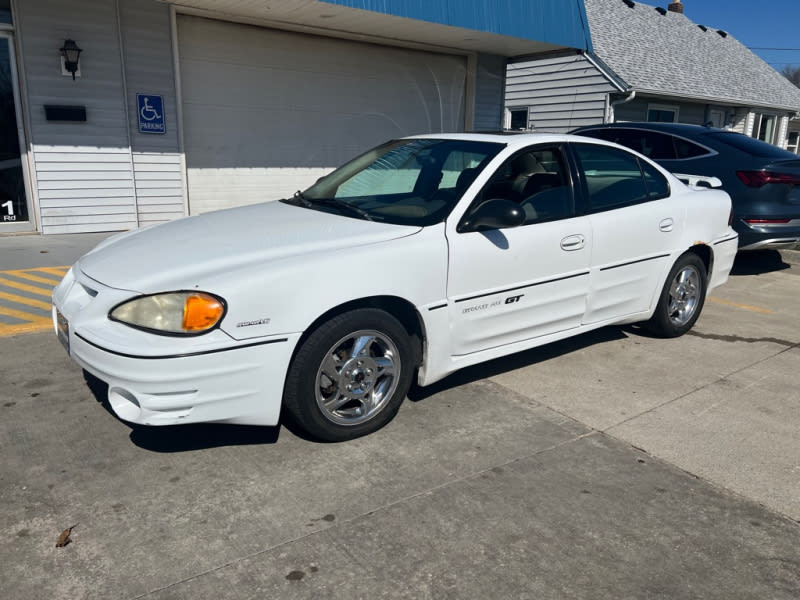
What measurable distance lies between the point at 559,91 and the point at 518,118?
71.8 inches

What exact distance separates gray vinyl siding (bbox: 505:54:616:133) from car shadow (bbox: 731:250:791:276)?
28.1ft

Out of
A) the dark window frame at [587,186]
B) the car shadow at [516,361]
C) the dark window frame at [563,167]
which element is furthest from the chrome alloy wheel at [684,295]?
the dark window frame at [563,167]

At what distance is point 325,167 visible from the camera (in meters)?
11.7

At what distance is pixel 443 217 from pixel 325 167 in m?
8.33

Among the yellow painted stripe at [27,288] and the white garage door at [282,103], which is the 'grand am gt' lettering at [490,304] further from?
the white garage door at [282,103]

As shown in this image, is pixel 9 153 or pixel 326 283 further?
pixel 9 153

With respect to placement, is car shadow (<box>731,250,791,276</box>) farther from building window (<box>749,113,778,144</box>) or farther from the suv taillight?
building window (<box>749,113,778,144</box>)

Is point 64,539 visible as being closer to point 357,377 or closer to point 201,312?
point 201,312

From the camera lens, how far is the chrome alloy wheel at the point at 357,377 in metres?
3.38

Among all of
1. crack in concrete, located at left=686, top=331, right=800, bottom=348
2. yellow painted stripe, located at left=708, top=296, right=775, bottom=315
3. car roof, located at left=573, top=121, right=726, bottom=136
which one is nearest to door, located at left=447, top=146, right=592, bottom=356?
crack in concrete, located at left=686, top=331, right=800, bottom=348

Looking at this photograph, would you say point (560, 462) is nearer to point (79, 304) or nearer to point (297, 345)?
point (297, 345)

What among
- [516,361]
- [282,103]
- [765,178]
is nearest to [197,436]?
[516,361]

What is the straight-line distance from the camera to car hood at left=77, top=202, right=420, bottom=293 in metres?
3.20

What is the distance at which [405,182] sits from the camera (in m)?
4.40
